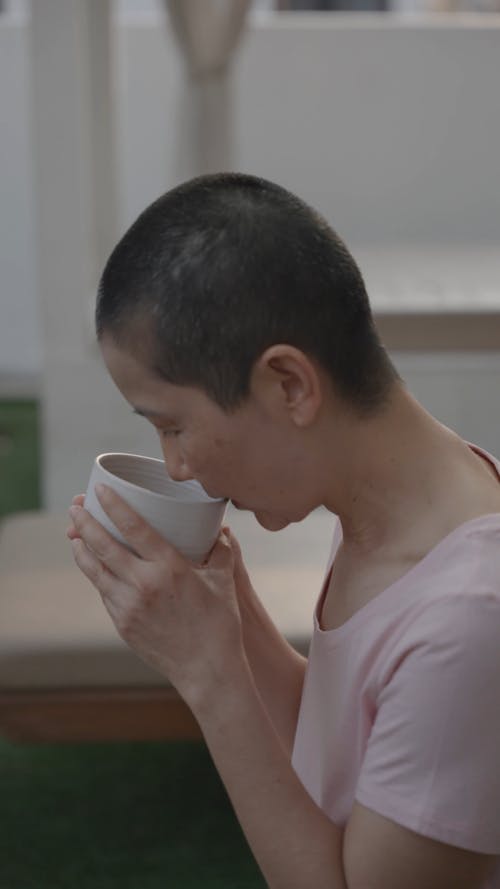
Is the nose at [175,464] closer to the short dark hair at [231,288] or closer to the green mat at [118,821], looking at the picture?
the short dark hair at [231,288]

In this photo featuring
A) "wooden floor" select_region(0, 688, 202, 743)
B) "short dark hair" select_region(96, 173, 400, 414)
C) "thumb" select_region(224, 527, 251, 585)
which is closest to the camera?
"short dark hair" select_region(96, 173, 400, 414)

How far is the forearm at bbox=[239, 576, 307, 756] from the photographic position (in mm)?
1196

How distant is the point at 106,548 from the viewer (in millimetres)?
1024

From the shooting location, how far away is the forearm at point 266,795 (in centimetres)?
95

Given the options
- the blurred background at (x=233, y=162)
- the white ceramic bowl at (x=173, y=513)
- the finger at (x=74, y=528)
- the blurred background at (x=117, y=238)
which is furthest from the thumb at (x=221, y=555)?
the blurred background at (x=233, y=162)

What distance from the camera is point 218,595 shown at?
3.36 ft

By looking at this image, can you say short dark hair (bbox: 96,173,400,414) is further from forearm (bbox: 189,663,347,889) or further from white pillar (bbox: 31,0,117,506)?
white pillar (bbox: 31,0,117,506)

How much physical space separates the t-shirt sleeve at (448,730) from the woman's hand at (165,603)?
146mm

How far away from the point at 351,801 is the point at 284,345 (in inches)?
15.7

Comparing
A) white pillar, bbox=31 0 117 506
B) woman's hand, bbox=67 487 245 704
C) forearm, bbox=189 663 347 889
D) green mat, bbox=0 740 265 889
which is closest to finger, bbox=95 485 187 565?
woman's hand, bbox=67 487 245 704

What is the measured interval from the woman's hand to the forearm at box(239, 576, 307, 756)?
0.16m

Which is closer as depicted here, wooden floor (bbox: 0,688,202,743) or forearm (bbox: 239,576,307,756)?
forearm (bbox: 239,576,307,756)

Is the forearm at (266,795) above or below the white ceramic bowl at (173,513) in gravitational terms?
below

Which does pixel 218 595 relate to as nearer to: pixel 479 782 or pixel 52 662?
pixel 479 782
